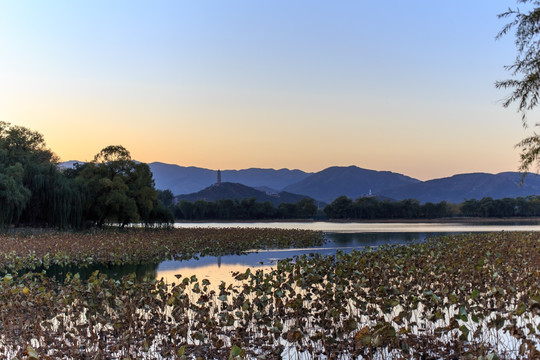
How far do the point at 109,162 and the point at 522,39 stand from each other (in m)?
44.7

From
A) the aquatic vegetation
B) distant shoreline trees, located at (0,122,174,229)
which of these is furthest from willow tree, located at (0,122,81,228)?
the aquatic vegetation

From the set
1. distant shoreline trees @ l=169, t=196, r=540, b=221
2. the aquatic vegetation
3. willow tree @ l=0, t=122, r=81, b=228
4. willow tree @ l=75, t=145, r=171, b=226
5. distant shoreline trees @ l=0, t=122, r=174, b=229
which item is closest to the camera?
the aquatic vegetation

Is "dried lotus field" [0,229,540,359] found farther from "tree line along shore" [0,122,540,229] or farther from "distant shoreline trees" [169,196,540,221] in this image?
"distant shoreline trees" [169,196,540,221]

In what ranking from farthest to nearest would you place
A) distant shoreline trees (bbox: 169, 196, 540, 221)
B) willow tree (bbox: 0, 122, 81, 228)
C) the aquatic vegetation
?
distant shoreline trees (bbox: 169, 196, 540, 221)
willow tree (bbox: 0, 122, 81, 228)
the aquatic vegetation

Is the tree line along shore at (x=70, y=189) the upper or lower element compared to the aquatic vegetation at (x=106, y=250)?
upper

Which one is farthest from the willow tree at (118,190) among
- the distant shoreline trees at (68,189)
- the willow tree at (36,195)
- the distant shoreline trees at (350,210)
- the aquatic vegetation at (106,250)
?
the distant shoreline trees at (350,210)

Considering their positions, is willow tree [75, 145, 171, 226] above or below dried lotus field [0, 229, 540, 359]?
above

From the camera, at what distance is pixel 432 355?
7770 mm

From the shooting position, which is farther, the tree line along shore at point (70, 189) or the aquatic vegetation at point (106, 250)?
the tree line along shore at point (70, 189)

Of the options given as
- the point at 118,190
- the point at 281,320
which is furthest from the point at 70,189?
the point at 281,320

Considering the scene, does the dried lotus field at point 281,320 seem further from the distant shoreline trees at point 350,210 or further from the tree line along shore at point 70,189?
the distant shoreline trees at point 350,210

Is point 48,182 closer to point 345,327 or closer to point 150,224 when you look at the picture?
point 150,224

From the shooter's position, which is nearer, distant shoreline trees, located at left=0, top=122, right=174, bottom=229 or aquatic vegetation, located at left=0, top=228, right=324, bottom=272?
aquatic vegetation, located at left=0, top=228, right=324, bottom=272

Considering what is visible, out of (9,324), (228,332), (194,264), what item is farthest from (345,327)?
(194,264)
